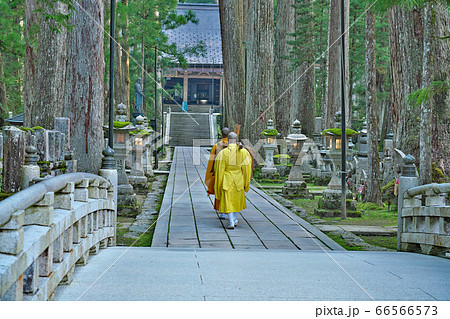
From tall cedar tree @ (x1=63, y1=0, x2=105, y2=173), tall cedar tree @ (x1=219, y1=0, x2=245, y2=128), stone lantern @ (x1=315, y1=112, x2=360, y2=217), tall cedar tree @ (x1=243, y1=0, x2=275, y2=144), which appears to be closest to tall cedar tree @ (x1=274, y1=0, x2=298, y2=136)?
tall cedar tree @ (x1=219, y1=0, x2=245, y2=128)

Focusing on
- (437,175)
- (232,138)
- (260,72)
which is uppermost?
(260,72)

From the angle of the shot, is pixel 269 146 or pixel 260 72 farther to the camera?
pixel 260 72

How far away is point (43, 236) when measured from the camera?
336cm

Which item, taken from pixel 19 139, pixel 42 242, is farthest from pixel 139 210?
pixel 42 242

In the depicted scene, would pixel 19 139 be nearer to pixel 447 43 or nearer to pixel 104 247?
pixel 104 247

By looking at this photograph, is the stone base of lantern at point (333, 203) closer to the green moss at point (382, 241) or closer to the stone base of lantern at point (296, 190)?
the green moss at point (382, 241)

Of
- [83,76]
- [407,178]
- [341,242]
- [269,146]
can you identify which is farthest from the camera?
[269,146]

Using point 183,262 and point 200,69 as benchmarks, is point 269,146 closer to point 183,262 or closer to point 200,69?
point 183,262

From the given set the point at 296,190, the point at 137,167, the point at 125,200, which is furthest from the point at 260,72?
the point at 125,200

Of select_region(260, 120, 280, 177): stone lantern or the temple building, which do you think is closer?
select_region(260, 120, 280, 177): stone lantern

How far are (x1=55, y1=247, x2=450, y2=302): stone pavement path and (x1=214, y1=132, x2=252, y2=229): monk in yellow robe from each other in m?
3.13

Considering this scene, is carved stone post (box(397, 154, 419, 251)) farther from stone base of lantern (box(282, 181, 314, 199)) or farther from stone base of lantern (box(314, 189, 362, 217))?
stone base of lantern (box(282, 181, 314, 199))

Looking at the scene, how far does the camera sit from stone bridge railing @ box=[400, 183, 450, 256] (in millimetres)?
6199

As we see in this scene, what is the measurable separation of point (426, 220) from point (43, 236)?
4663 mm
